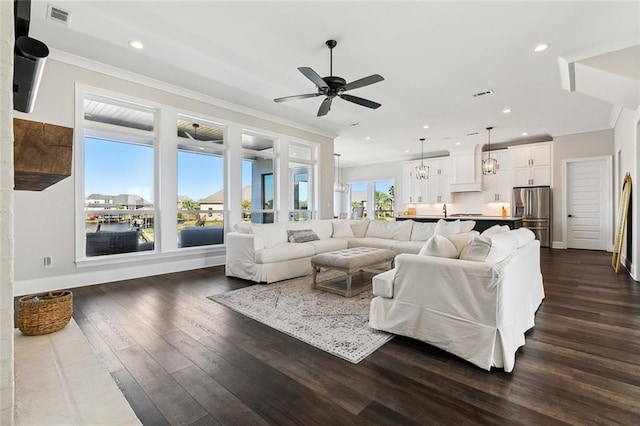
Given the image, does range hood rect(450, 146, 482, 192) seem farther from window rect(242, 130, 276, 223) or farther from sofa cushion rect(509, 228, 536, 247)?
sofa cushion rect(509, 228, 536, 247)

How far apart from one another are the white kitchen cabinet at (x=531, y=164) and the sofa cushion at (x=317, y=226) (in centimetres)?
586

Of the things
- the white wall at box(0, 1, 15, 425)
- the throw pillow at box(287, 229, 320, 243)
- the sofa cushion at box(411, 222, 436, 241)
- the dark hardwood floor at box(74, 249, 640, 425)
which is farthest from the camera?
the sofa cushion at box(411, 222, 436, 241)

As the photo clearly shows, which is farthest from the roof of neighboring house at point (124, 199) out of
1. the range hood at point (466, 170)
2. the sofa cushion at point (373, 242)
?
the range hood at point (466, 170)

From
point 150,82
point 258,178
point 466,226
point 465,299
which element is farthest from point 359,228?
point 150,82

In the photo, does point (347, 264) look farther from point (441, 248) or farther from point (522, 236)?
point (522, 236)

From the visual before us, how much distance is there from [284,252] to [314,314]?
1.64 m

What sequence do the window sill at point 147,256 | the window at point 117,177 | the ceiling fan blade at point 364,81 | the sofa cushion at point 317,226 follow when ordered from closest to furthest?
the ceiling fan blade at point 364,81 → the window sill at point 147,256 → the window at point 117,177 → the sofa cushion at point 317,226

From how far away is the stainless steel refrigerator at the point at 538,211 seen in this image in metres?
7.83

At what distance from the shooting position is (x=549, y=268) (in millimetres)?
5332

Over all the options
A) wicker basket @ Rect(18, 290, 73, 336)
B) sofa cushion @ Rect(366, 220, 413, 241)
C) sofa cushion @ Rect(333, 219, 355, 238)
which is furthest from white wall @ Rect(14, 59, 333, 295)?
sofa cushion @ Rect(366, 220, 413, 241)

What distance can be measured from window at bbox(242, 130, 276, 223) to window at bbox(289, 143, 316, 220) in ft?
2.73

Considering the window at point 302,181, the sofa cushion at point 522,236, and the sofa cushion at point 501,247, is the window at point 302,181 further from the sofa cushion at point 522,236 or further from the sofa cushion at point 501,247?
the sofa cushion at point 501,247

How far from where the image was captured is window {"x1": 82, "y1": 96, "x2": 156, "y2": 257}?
4.33 metres

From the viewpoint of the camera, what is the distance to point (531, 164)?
8.23 metres
